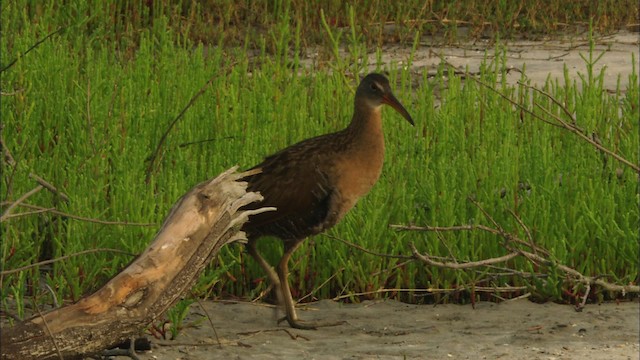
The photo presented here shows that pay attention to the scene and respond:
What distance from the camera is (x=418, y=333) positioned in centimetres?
514

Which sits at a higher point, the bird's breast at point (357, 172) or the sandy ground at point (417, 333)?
the bird's breast at point (357, 172)

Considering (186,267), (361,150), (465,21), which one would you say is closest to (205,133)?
(361,150)

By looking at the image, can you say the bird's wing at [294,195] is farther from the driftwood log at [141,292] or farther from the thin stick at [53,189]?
the thin stick at [53,189]

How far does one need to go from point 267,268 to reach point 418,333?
753 millimetres

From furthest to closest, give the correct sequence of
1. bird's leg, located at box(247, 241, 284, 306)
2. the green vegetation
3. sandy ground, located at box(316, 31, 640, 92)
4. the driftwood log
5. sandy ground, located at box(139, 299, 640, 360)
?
sandy ground, located at box(316, 31, 640, 92) < the green vegetation < bird's leg, located at box(247, 241, 284, 306) < sandy ground, located at box(139, 299, 640, 360) < the driftwood log

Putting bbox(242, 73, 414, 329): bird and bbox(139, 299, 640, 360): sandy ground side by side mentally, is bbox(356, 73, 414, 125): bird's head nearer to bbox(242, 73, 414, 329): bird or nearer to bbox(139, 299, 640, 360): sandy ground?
bbox(242, 73, 414, 329): bird

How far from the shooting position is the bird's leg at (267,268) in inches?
210

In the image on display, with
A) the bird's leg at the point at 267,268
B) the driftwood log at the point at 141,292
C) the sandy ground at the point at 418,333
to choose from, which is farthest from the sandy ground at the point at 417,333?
the driftwood log at the point at 141,292

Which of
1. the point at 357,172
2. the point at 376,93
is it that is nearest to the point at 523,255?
the point at 357,172

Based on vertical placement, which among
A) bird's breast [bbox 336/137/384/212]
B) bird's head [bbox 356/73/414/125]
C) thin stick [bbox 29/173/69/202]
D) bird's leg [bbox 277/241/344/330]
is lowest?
bird's leg [bbox 277/241/344/330]

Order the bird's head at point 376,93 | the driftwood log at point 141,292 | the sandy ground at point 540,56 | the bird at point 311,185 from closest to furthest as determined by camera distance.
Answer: the driftwood log at point 141,292
the bird at point 311,185
the bird's head at point 376,93
the sandy ground at point 540,56

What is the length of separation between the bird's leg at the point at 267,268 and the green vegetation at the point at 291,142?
0.19m

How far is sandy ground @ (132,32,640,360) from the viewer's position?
483 centimetres

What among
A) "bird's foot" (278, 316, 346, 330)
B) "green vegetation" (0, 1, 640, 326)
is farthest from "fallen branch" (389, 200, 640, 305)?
"bird's foot" (278, 316, 346, 330)
